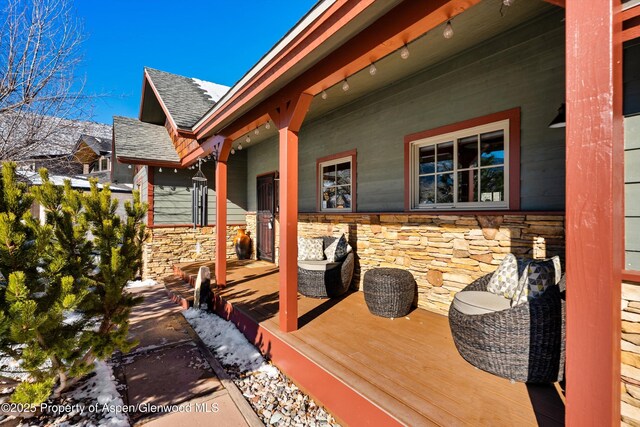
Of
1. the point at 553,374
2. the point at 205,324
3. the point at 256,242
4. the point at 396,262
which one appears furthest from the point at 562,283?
the point at 256,242

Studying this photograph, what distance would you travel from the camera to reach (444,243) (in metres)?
3.28

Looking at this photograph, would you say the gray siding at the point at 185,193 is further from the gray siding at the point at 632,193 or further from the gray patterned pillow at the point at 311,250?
the gray siding at the point at 632,193

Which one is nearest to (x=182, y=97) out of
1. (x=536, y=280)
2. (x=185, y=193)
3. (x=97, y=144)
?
(x=185, y=193)

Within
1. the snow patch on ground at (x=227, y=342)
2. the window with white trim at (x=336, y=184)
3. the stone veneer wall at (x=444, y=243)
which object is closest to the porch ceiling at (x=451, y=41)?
the window with white trim at (x=336, y=184)

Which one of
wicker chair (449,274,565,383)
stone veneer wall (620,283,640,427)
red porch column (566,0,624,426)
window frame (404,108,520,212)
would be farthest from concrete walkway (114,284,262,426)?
window frame (404,108,520,212)

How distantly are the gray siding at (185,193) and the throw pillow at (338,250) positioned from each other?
4.28 m

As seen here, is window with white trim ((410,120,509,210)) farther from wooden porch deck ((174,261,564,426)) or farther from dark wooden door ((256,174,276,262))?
dark wooden door ((256,174,276,262))

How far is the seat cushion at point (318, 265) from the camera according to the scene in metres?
3.89

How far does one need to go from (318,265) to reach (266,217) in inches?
128

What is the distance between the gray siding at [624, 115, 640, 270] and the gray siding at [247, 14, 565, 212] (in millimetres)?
1002

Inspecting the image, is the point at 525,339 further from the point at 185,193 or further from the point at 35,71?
the point at 185,193

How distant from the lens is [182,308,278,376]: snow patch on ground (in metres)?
2.89

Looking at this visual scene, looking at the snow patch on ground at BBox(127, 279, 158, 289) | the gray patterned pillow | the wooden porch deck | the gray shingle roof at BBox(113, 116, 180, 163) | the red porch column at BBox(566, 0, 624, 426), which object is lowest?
the snow patch on ground at BBox(127, 279, 158, 289)

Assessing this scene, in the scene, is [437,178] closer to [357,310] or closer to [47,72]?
[357,310]
